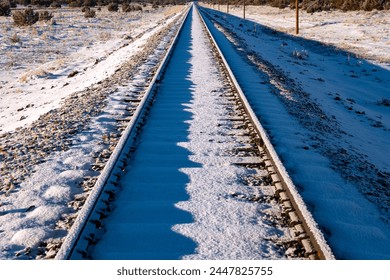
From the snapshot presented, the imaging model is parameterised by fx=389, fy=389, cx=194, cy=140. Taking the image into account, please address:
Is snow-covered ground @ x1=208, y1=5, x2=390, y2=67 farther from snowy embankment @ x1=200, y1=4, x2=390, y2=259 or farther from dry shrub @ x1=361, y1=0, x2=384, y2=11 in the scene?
snowy embankment @ x1=200, y1=4, x2=390, y2=259

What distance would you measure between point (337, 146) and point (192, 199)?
10.8ft

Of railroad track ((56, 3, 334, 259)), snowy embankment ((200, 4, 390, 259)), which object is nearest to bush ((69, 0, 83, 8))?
snowy embankment ((200, 4, 390, 259))

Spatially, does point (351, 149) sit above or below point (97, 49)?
below

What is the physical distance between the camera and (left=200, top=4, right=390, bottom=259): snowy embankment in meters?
3.62

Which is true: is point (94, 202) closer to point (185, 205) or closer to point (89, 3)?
point (185, 205)

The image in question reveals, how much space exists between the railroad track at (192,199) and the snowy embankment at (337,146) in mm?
328

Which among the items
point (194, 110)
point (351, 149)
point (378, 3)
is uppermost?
point (378, 3)

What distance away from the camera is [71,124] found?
6715 mm

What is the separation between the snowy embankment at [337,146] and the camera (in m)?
3.62

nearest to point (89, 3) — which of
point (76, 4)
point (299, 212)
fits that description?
point (76, 4)

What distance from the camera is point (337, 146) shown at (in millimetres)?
6254
